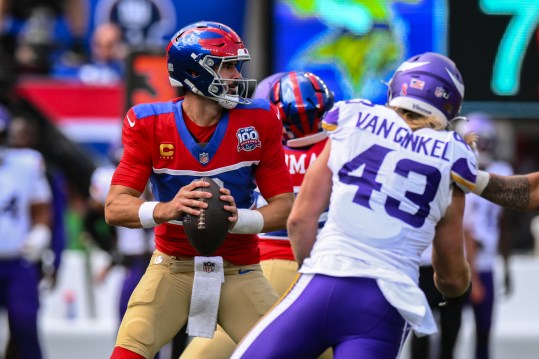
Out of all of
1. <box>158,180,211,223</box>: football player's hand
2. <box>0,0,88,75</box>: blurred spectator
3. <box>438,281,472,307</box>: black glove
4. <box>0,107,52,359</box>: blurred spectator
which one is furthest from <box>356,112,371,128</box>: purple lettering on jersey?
<box>0,0,88,75</box>: blurred spectator

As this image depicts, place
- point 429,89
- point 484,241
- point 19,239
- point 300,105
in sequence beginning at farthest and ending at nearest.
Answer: point 484,241 → point 19,239 → point 300,105 → point 429,89

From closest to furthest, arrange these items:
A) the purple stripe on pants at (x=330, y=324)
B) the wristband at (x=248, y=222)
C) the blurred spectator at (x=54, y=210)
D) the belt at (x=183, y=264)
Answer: the purple stripe on pants at (x=330, y=324)
the wristband at (x=248, y=222)
the belt at (x=183, y=264)
the blurred spectator at (x=54, y=210)

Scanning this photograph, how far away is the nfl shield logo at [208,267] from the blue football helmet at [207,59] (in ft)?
2.06

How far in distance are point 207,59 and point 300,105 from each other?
46.0 inches

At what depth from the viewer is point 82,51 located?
50.1 feet

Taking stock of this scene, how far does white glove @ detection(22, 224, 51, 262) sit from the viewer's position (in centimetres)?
893

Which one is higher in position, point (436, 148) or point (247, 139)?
point (436, 148)

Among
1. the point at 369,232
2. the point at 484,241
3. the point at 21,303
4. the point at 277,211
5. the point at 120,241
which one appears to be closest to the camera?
the point at 369,232

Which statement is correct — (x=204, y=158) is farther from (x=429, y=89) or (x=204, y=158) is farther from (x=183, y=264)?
(x=429, y=89)

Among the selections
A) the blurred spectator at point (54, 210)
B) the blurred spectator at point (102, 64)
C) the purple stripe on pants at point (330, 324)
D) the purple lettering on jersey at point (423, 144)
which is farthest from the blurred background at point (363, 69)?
the purple stripe on pants at point (330, 324)

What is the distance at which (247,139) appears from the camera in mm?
4695

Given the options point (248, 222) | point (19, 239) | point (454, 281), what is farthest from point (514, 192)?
point (19, 239)

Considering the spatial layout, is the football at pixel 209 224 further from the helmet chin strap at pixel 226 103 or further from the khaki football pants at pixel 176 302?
the helmet chin strap at pixel 226 103

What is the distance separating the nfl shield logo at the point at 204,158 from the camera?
4637 mm
